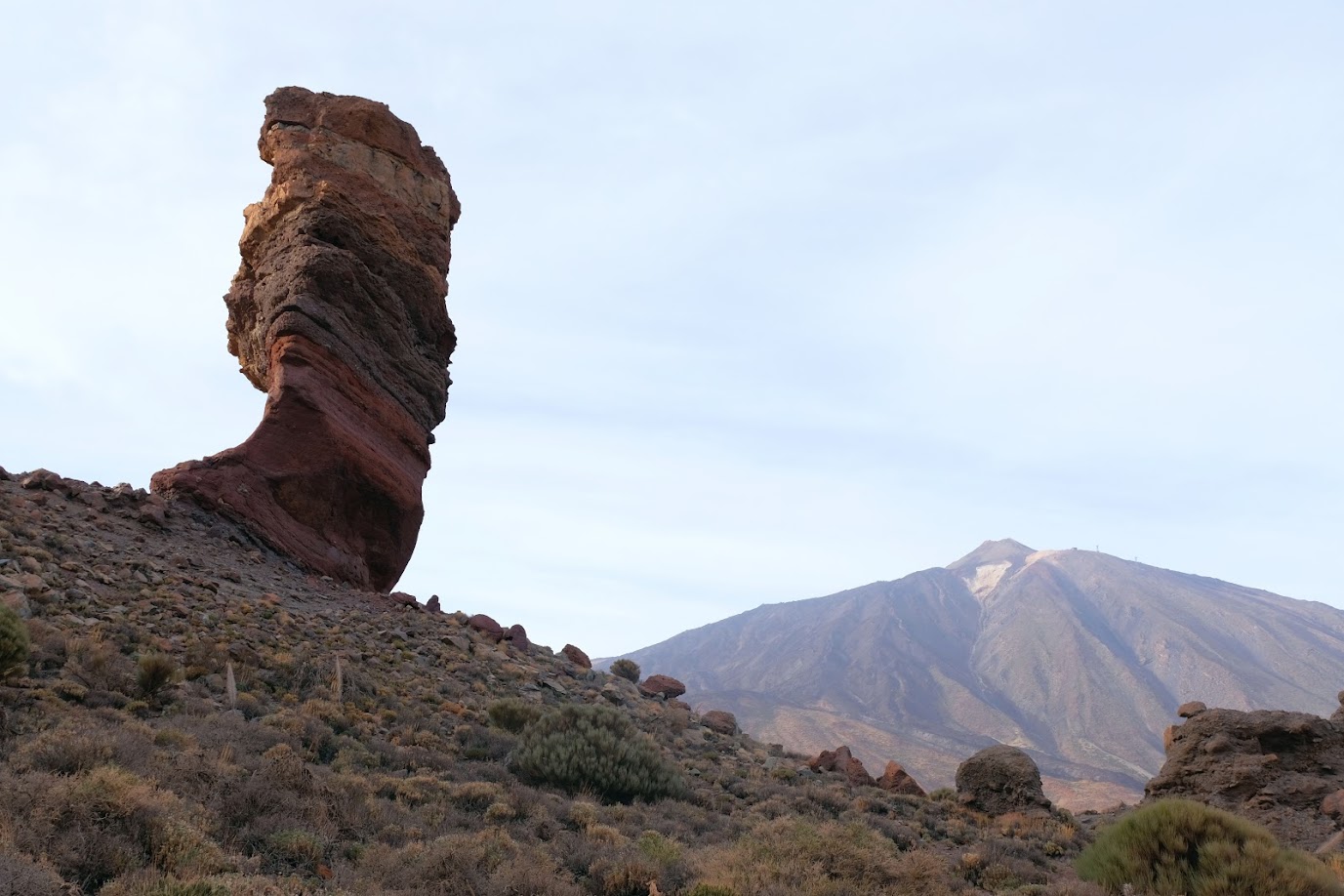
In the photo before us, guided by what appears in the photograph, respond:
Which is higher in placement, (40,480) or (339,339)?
(339,339)

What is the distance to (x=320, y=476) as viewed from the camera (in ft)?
69.9

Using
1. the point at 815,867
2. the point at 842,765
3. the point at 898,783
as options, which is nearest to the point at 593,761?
the point at 815,867

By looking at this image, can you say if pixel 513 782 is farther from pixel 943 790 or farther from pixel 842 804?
pixel 943 790

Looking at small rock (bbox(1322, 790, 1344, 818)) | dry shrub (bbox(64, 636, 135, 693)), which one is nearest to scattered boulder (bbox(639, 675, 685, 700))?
dry shrub (bbox(64, 636, 135, 693))

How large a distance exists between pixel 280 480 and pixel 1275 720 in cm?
2223

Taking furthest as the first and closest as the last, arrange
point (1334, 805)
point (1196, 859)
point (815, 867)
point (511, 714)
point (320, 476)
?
point (320, 476) < point (511, 714) < point (1334, 805) < point (1196, 859) < point (815, 867)

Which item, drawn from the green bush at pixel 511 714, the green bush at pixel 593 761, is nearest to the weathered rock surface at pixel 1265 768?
the green bush at pixel 593 761

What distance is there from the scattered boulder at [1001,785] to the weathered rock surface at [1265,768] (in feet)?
6.93

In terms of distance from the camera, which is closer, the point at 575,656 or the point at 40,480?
the point at 40,480

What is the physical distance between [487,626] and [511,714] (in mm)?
7479

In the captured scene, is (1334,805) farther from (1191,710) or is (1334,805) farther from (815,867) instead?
(815,867)

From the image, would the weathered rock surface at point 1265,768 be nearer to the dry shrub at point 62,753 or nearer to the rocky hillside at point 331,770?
the rocky hillside at point 331,770

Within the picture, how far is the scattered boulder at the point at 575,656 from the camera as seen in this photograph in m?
24.6

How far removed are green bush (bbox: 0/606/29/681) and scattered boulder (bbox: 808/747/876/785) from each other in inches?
608
